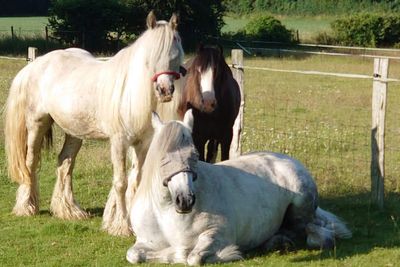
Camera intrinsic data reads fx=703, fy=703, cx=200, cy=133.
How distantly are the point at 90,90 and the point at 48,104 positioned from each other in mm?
660

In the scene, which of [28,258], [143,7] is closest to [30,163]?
[28,258]

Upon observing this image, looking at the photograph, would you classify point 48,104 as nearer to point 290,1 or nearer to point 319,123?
point 319,123

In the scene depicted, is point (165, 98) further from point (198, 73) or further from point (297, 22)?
point (297, 22)

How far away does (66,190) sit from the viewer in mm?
7844

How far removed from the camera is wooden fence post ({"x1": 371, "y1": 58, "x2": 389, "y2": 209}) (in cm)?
774

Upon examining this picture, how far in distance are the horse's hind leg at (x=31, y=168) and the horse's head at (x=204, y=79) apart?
163cm

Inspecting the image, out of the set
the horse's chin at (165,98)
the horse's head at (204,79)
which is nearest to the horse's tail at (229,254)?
the horse's chin at (165,98)

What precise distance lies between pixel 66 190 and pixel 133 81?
6.33 feet

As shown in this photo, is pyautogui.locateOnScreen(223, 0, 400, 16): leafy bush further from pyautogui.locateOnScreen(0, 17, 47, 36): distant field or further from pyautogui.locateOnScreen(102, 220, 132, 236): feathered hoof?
pyautogui.locateOnScreen(102, 220, 132, 236): feathered hoof

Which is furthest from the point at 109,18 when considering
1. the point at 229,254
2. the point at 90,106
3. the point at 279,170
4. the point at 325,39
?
the point at 229,254

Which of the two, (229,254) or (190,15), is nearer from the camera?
(229,254)

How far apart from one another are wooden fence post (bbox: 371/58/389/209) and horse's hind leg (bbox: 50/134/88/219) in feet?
10.6

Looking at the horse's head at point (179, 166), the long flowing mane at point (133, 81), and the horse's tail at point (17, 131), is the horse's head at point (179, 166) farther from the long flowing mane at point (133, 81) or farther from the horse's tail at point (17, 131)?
the horse's tail at point (17, 131)

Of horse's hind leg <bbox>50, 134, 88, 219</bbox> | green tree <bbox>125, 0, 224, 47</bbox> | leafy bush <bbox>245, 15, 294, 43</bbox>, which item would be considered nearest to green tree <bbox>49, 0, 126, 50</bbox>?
green tree <bbox>125, 0, 224, 47</bbox>
